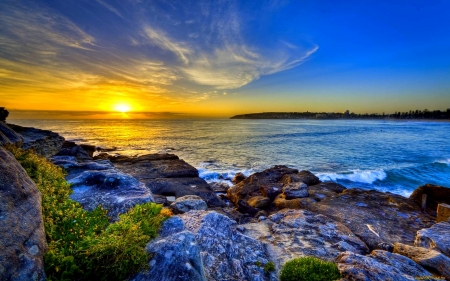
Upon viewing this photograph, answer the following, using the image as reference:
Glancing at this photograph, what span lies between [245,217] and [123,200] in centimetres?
938

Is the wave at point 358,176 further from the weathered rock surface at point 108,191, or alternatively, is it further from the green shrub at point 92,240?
the green shrub at point 92,240

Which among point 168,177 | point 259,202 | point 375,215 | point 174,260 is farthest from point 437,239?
point 168,177

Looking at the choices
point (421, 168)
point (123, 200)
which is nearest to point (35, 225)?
point (123, 200)

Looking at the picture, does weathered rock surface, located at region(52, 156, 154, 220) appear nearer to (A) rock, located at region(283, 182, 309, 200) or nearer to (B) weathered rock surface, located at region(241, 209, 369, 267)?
(B) weathered rock surface, located at region(241, 209, 369, 267)

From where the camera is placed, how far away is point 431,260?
720 centimetres

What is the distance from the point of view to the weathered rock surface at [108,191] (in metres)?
7.29

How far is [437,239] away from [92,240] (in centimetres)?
1322

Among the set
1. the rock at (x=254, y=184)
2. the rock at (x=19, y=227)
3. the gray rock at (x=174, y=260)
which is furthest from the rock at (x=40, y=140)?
the rock at (x=254, y=184)

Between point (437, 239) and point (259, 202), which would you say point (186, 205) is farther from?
point (437, 239)

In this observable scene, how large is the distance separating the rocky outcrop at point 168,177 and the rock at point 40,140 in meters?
7.68

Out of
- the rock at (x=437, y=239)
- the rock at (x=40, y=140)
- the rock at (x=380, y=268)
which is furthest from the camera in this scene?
the rock at (x=40, y=140)

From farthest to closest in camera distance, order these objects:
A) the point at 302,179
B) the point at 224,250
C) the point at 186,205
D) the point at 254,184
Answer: the point at 302,179 → the point at 254,184 → the point at 186,205 → the point at 224,250

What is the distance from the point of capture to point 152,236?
5.50m

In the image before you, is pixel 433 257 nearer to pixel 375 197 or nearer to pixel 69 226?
pixel 69 226
